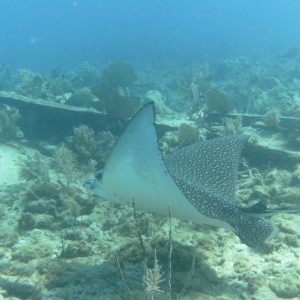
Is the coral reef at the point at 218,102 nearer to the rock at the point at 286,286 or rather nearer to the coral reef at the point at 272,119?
the coral reef at the point at 272,119

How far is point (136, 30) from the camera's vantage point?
247ft

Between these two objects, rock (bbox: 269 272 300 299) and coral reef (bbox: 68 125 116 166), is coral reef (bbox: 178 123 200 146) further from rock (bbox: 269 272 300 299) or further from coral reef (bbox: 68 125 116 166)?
rock (bbox: 269 272 300 299)

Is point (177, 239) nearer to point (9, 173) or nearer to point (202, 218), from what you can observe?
point (202, 218)

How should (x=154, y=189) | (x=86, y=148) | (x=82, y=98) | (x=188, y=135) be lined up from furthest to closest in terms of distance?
(x=82, y=98) → (x=86, y=148) → (x=188, y=135) → (x=154, y=189)

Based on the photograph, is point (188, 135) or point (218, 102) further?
point (218, 102)

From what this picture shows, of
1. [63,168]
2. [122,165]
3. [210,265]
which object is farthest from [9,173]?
[210,265]

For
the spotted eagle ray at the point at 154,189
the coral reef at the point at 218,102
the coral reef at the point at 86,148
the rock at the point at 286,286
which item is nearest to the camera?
the spotted eagle ray at the point at 154,189

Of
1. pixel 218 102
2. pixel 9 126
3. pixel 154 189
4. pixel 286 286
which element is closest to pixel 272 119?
pixel 218 102

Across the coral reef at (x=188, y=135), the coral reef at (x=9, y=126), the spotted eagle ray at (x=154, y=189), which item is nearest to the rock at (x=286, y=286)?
the spotted eagle ray at (x=154, y=189)

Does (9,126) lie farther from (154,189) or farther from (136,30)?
(136,30)

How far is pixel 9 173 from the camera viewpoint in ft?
23.0

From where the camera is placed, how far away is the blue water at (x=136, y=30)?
4156 cm

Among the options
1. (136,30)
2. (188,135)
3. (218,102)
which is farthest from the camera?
(136,30)

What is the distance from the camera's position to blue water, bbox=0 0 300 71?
4156cm
